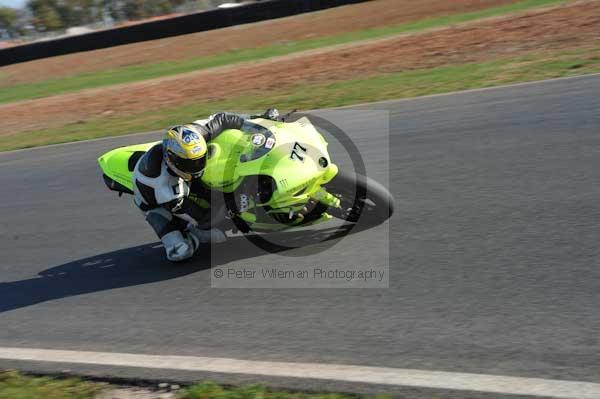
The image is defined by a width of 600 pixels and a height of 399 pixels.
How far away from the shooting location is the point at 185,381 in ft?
13.5

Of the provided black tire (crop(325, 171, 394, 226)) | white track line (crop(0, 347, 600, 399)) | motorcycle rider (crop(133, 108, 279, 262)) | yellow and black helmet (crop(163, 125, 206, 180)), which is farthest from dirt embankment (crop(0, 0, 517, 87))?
white track line (crop(0, 347, 600, 399))

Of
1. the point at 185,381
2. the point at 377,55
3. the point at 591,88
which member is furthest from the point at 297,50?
the point at 185,381

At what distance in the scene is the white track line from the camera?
3.43 meters

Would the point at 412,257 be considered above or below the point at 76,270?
above

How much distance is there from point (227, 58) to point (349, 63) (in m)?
6.74

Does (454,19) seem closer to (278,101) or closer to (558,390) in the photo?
(278,101)

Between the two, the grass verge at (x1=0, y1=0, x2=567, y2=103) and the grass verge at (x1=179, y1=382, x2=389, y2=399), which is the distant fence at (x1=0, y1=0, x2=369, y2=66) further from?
the grass verge at (x1=179, y1=382, x2=389, y2=399)

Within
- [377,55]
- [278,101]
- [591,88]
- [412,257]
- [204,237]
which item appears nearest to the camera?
[412,257]

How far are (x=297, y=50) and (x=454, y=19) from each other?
474 centimetres

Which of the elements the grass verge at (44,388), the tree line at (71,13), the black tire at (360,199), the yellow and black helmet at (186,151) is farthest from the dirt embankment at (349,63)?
the tree line at (71,13)

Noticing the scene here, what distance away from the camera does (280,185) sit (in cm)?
530

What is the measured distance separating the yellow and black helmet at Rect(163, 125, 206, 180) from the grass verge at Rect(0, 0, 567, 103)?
50.8ft

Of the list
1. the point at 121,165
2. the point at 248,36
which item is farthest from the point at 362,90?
the point at 248,36

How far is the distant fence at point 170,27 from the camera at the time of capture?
27172 mm
